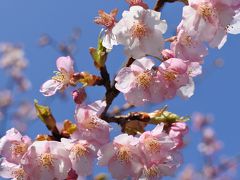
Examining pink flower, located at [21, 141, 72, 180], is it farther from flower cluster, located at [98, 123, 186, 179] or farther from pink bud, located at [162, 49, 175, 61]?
pink bud, located at [162, 49, 175, 61]

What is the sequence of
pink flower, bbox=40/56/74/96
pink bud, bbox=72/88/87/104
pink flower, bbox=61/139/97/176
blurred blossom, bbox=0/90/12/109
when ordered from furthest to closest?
blurred blossom, bbox=0/90/12/109
pink flower, bbox=40/56/74/96
pink bud, bbox=72/88/87/104
pink flower, bbox=61/139/97/176

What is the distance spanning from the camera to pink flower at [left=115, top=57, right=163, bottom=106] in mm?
1914

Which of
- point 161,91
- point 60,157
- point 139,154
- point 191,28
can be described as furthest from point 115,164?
point 191,28

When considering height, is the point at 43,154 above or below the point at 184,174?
above

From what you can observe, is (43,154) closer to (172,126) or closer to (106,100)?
(106,100)

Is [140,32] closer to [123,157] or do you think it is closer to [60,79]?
[60,79]

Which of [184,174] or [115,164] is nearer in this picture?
[115,164]

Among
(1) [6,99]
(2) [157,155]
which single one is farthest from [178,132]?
(1) [6,99]

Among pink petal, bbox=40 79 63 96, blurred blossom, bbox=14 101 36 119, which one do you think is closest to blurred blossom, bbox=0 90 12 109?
blurred blossom, bbox=14 101 36 119

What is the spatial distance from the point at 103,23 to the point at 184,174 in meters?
9.14

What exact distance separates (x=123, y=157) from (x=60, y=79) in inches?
19.4

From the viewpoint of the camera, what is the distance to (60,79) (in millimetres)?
2076

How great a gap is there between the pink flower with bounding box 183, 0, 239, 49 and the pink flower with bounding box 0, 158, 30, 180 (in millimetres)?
959

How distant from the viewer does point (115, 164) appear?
1.96 meters
